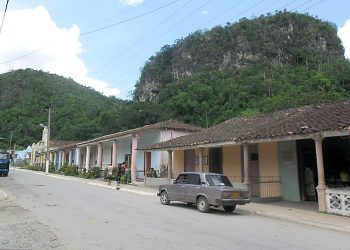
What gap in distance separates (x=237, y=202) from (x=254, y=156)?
673 centimetres

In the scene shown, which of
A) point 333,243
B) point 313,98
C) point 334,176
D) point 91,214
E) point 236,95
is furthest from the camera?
point 236,95

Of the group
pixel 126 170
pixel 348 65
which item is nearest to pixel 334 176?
pixel 126 170

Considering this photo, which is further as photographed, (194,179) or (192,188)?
(194,179)

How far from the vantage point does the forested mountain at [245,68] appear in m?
61.1

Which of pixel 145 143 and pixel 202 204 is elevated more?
pixel 145 143

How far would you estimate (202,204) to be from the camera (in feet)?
45.8

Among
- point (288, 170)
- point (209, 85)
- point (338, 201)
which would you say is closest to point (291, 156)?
point (288, 170)

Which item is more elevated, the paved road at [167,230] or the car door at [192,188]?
the car door at [192,188]

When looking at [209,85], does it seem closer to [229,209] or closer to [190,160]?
[190,160]

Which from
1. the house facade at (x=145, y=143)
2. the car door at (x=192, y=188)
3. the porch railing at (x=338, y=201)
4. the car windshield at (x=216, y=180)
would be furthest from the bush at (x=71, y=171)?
the porch railing at (x=338, y=201)

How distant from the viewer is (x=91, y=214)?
40.2 feet

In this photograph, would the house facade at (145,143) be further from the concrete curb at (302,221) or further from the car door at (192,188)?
the concrete curb at (302,221)

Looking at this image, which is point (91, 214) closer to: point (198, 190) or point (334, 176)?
point (198, 190)

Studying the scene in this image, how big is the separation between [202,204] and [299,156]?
19.6 feet
